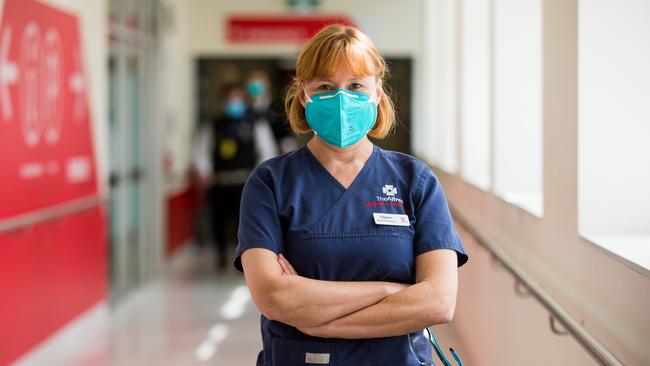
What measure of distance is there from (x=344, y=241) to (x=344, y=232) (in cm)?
2

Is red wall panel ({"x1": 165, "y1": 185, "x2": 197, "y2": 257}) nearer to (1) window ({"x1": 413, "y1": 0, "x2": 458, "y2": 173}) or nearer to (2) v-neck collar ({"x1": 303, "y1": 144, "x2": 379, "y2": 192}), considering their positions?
(1) window ({"x1": 413, "y1": 0, "x2": 458, "y2": 173})

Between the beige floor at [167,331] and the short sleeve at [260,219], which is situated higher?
the short sleeve at [260,219]

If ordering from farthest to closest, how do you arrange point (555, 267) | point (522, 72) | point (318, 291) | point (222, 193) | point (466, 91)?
point (222, 193) < point (466, 91) < point (522, 72) < point (555, 267) < point (318, 291)

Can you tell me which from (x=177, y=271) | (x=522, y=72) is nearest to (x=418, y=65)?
(x=177, y=271)

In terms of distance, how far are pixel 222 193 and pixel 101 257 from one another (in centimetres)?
261

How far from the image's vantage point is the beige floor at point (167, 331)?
5.91m

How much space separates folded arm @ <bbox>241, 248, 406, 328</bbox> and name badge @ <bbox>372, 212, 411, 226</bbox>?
13cm

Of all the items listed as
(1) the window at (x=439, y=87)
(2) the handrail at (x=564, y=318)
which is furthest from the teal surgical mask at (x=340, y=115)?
(1) the window at (x=439, y=87)

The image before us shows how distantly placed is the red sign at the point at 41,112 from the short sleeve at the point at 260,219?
133 inches

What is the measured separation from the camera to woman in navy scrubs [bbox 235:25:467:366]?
2035 millimetres

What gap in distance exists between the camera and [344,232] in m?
2.04

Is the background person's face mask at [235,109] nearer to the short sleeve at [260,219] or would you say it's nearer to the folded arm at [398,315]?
the short sleeve at [260,219]

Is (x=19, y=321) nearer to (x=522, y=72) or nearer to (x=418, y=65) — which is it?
(x=522, y=72)

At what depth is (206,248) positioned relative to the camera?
37.1 ft
